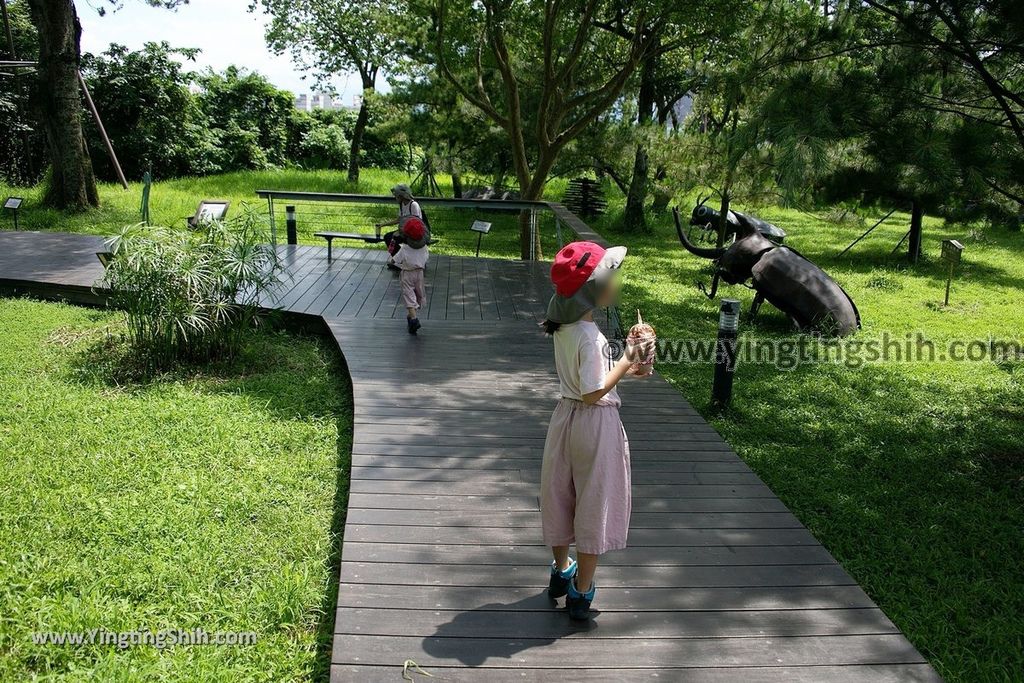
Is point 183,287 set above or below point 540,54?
below

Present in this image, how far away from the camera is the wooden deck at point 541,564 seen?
3.06 metres

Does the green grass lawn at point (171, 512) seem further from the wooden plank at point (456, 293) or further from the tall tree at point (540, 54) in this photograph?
the tall tree at point (540, 54)

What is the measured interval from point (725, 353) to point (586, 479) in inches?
138

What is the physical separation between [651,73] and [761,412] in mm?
13386

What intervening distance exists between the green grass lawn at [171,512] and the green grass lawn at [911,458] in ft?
9.25

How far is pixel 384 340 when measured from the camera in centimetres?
738

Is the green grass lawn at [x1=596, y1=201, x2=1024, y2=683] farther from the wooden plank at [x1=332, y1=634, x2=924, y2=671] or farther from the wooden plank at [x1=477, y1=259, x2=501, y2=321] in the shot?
the wooden plank at [x1=477, y1=259, x2=501, y2=321]

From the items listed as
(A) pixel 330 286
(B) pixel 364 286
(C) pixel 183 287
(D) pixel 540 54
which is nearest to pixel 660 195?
(D) pixel 540 54

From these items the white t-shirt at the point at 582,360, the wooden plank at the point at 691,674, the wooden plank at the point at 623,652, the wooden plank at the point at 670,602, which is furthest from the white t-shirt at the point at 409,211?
the wooden plank at the point at 691,674

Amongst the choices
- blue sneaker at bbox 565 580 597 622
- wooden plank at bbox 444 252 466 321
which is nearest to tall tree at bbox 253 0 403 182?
wooden plank at bbox 444 252 466 321

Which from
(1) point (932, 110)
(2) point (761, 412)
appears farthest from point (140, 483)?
(1) point (932, 110)

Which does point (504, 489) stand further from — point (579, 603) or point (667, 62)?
point (667, 62)

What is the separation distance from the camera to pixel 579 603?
10.6ft

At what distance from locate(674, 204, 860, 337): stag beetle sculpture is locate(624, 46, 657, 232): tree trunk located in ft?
23.6
